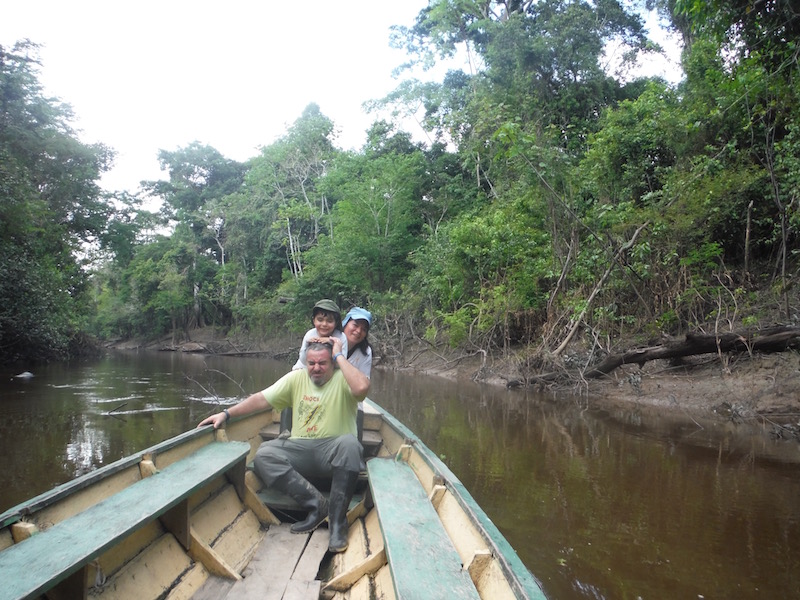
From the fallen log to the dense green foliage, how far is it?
1.99 feet

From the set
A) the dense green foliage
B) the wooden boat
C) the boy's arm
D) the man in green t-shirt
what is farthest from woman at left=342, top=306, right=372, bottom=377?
the dense green foliage

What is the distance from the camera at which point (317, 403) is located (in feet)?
11.0

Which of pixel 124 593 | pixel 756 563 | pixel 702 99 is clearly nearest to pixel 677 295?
pixel 702 99

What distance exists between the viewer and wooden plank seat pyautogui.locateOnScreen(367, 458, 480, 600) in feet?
6.00

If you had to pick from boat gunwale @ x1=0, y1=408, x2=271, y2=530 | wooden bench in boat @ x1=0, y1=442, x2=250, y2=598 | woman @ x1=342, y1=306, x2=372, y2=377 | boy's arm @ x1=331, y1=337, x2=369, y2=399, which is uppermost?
woman @ x1=342, y1=306, x2=372, y2=377

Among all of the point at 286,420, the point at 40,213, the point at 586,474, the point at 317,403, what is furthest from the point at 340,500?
the point at 40,213

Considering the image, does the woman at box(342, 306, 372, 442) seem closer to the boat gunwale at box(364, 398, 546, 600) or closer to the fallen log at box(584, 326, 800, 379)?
the boat gunwale at box(364, 398, 546, 600)

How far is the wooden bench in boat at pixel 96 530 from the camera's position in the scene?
5.49 feet

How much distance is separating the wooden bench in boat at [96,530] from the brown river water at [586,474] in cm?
220

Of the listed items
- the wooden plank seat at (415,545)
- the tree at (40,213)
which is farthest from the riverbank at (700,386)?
the tree at (40,213)

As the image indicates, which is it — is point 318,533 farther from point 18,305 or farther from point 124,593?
point 18,305

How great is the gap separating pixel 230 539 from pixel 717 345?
822 cm

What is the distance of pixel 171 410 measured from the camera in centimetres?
928

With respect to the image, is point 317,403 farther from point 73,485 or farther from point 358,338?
point 73,485
